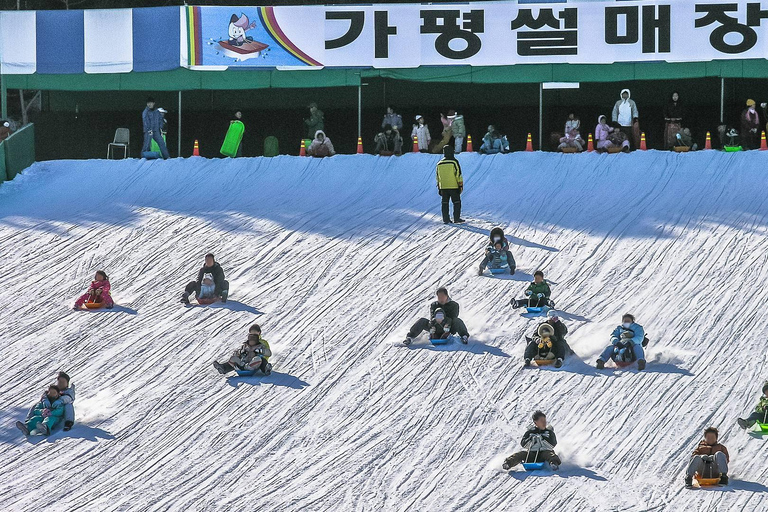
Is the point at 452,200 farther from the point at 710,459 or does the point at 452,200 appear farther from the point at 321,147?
the point at 710,459

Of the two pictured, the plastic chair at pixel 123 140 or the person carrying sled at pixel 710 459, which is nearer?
the person carrying sled at pixel 710 459

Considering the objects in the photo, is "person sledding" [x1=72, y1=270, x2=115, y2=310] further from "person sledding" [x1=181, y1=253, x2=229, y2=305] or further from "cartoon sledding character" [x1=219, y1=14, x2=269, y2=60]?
"cartoon sledding character" [x1=219, y1=14, x2=269, y2=60]

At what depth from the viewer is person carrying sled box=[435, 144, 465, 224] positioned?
21.0 metres

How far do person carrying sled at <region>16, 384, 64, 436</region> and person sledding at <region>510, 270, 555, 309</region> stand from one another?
586cm

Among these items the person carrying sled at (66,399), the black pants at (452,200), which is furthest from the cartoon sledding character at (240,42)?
the person carrying sled at (66,399)

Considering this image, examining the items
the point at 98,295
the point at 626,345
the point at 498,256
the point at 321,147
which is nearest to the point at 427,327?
the point at 626,345

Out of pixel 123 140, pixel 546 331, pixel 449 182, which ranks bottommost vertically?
pixel 546 331

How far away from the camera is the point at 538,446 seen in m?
14.1

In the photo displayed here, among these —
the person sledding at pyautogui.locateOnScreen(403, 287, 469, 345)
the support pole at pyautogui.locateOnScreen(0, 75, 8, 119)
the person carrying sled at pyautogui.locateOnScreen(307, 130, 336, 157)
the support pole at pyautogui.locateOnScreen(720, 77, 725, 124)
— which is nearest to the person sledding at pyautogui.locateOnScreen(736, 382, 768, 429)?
the person sledding at pyautogui.locateOnScreen(403, 287, 469, 345)

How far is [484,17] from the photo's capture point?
25609 millimetres

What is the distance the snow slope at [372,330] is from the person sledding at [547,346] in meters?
0.22

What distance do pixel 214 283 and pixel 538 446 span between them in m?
6.21

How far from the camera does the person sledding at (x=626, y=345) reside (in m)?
16.2

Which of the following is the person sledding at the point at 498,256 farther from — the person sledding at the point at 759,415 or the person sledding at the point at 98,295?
the person sledding at the point at 759,415
